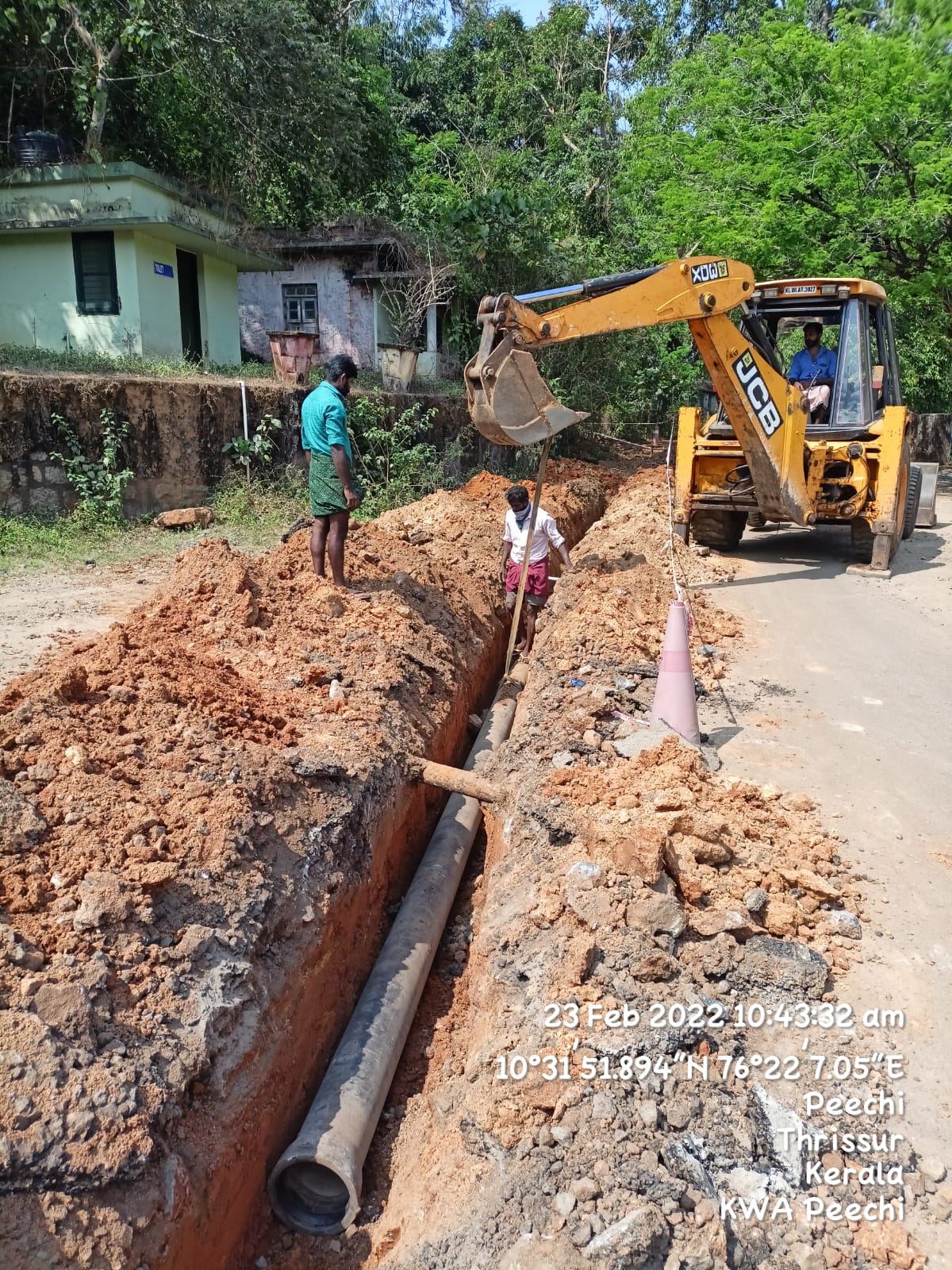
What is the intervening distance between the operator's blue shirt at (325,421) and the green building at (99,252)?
10516 millimetres

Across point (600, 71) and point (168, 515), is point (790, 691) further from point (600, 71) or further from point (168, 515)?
point (600, 71)

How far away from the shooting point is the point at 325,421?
662cm

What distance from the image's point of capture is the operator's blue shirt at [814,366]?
376 inches

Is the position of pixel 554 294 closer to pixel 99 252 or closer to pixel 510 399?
pixel 510 399

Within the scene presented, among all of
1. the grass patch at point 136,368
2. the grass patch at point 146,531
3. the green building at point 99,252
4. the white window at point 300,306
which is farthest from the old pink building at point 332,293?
the grass patch at point 146,531

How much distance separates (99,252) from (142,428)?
577 cm

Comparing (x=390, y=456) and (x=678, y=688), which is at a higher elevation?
(x=390, y=456)

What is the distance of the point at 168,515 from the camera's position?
1161 centimetres

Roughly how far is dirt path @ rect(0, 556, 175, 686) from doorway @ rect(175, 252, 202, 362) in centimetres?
895

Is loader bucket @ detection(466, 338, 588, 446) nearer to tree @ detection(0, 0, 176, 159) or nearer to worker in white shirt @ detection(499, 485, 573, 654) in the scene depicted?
worker in white shirt @ detection(499, 485, 573, 654)

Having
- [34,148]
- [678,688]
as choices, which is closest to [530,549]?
[678,688]

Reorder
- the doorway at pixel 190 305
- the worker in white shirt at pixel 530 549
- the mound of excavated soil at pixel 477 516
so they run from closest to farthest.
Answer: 1. the worker in white shirt at pixel 530 549
2. the mound of excavated soil at pixel 477 516
3. the doorway at pixel 190 305

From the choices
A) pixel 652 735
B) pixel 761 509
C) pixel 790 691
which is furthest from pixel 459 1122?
pixel 761 509

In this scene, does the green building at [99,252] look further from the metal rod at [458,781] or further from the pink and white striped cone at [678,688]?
the pink and white striped cone at [678,688]
